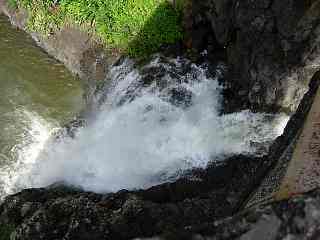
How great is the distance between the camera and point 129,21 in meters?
13.7

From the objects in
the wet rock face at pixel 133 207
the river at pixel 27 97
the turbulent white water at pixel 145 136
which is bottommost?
the wet rock face at pixel 133 207

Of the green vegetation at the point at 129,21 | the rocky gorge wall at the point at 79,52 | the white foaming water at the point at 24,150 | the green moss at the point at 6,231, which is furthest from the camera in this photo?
the rocky gorge wall at the point at 79,52

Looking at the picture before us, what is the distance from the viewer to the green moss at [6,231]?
8.90m

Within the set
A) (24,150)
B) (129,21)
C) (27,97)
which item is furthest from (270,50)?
(27,97)

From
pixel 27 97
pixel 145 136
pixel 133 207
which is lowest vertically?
pixel 133 207

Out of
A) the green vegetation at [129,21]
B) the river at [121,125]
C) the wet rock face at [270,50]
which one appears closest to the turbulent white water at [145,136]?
the river at [121,125]

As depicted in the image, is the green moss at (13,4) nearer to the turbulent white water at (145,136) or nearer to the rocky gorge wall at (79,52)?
the rocky gorge wall at (79,52)

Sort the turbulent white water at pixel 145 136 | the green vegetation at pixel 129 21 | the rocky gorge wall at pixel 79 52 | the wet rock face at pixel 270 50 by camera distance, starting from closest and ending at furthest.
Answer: the wet rock face at pixel 270 50
the turbulent white water at pixel 145 136
the green vegetation at pixel 129 21
the rocky gorge wall at pixel 79 52

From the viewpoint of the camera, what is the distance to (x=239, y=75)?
11766mm

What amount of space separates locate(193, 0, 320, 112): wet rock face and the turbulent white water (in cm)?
41

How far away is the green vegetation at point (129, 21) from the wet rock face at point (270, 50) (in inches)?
71.1

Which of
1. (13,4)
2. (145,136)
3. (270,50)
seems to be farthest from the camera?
(13,4)

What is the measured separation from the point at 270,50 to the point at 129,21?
448 centimetres

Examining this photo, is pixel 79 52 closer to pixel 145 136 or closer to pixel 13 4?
pixel 13 4
